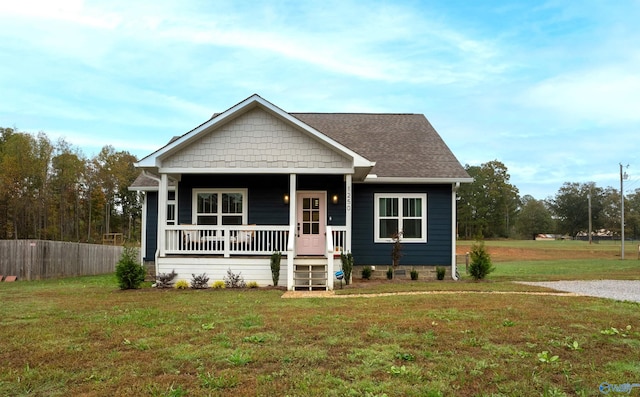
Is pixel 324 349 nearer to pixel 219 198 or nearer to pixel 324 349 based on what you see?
pixel 324 349

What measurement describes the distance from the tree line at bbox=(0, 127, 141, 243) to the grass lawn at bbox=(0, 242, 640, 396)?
1154 inches

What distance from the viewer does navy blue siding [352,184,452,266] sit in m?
15.9

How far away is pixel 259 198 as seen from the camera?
15.7m

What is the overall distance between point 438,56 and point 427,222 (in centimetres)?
828

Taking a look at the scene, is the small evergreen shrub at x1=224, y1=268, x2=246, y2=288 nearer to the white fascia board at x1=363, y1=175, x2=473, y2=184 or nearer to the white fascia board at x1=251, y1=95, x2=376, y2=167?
the white fascia board at x1=251, y1=95, x2=376, y2=167

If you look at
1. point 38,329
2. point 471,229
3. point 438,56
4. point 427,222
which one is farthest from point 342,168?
point 471,229

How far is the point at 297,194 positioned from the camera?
15.7m

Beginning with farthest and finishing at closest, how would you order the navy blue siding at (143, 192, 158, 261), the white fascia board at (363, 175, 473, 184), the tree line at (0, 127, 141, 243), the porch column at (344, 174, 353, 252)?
1. the tree line at (0, 127, 141, 243)
2. the navy blue siding at (143, 192, 158, 261)
3. the white fascia board at (363, 175, 473, 184)
4. the porch column at (344, 174, 353, 252)

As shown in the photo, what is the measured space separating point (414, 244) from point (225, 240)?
5933mm

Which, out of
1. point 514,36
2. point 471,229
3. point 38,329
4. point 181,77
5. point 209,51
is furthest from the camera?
point 471,229

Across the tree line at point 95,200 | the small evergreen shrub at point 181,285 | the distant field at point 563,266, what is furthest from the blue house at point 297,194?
the distant field at point 563,266

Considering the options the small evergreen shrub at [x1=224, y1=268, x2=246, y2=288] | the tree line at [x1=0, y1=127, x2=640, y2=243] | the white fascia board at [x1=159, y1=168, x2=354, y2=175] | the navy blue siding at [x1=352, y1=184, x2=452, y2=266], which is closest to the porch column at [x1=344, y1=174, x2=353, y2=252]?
the white fascia board at [x1=159, y1=168, x2=354, y2=175]

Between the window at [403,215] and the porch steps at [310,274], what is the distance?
305 cm

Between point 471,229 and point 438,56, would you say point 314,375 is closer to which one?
point 438,56
